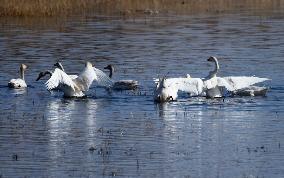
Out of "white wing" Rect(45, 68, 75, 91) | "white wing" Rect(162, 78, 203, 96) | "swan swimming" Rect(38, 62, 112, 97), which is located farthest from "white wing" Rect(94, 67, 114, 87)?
"white wing" Rect(162, 78, 203, 96)

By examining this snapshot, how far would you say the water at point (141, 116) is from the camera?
11.4 metres

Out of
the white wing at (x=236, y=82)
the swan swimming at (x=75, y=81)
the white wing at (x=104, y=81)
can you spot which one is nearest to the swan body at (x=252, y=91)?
the white wing at (x=236, y=82)

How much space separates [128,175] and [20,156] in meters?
1.68

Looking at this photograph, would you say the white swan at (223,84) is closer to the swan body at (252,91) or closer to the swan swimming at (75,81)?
the swan body at (252,91)

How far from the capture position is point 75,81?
18.5m

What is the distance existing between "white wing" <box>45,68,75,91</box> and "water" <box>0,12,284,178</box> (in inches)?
11.7

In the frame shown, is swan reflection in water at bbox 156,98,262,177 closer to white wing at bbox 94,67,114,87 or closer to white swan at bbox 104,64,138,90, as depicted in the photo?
white swan at bbox 104,64,138,90

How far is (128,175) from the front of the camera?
10758 mm

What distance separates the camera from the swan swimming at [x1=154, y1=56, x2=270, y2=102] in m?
17.4

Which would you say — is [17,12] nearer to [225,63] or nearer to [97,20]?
[97,20]

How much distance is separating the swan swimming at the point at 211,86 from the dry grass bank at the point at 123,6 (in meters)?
18.8

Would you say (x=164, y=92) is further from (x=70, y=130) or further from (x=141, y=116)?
(x=70, y=130)

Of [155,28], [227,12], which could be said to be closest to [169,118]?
[155,28]

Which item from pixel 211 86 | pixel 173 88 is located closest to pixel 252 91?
pixel 211 86
